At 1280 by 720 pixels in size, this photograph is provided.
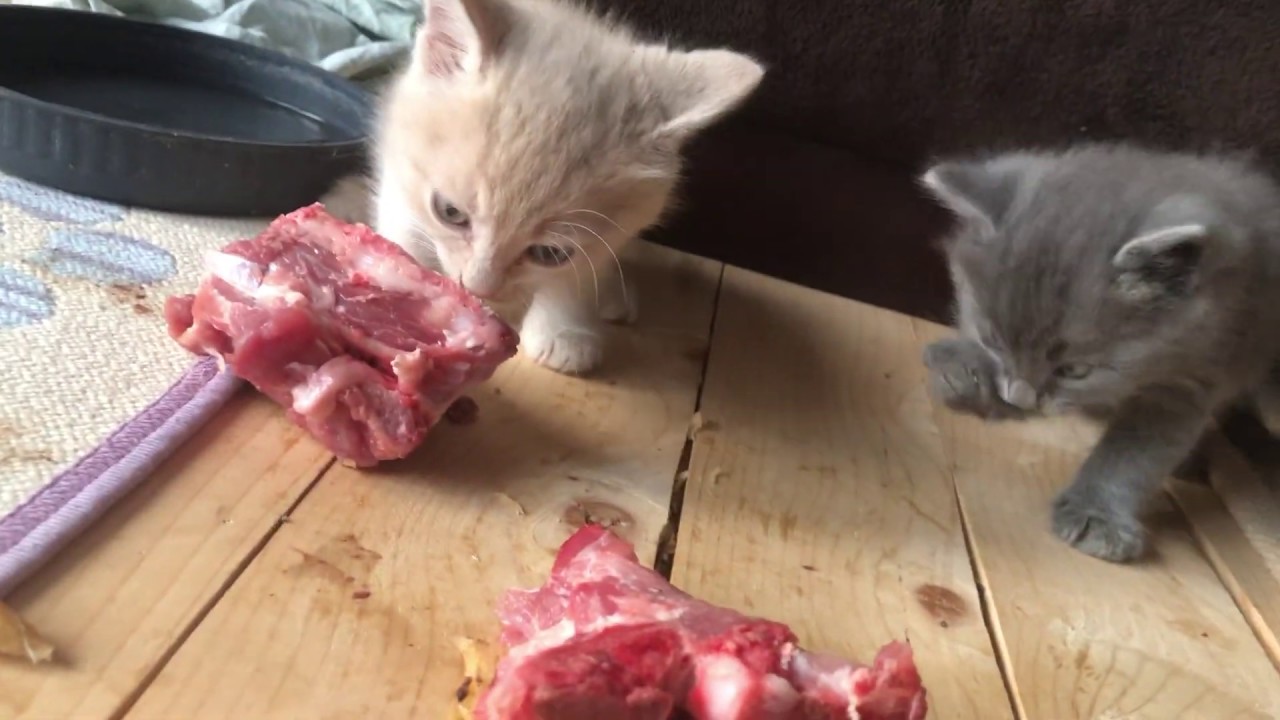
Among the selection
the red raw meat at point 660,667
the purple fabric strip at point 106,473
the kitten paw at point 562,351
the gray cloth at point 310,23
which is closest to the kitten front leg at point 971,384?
the kitten paw at point 562,351

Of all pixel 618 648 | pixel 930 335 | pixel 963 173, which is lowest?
pixel 930 335

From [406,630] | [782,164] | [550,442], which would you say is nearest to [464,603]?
[406,630]

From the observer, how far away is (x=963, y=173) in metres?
1.29

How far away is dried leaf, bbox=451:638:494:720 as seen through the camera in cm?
68

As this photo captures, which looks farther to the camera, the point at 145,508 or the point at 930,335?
the point at 930,335

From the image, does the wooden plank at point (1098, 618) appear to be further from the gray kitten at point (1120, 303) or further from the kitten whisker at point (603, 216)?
the kitten whisker at point (603, 216)

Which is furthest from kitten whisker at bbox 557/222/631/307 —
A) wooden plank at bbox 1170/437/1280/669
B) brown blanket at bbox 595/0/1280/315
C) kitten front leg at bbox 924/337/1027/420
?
wooden plank at bbox 1170/437/1280/669

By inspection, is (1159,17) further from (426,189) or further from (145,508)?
(145,508)

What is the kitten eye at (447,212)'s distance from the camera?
1.07 metres

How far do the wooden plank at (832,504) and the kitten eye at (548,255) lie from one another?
0.23 metres

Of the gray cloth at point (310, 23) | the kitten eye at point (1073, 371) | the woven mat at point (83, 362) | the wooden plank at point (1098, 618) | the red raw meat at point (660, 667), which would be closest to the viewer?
the red raw meat at point (660, 667)

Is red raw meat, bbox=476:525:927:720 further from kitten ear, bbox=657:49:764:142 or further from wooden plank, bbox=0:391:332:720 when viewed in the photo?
kitten ear, bbox=657:49:764:142

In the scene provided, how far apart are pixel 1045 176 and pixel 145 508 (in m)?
1.03

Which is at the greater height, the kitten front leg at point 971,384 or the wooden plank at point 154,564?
the kitten front leg at point 971,384
